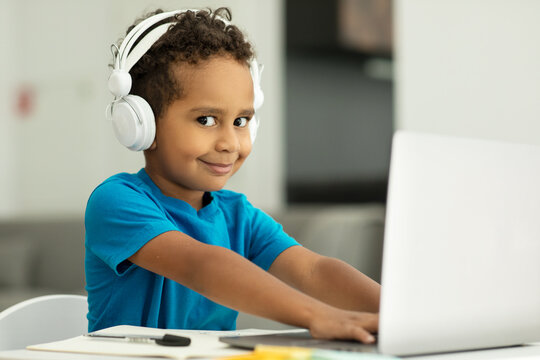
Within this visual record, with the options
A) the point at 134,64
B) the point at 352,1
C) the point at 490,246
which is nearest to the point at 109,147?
the point at 352,1

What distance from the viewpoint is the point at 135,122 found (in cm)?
101

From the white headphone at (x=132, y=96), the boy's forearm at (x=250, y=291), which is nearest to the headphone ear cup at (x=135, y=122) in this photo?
the white headphone at (x=132, y=96)

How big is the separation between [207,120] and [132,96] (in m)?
0.12

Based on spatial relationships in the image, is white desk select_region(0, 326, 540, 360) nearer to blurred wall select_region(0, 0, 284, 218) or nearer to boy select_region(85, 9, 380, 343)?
boy select_region(85, 9, 380, 343)

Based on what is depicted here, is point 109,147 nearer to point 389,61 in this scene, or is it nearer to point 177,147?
point 389,61

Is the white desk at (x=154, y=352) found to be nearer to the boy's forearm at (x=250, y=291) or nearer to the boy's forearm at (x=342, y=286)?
the boy's forearm at (x=250, y=291)

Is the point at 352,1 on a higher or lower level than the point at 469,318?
higher

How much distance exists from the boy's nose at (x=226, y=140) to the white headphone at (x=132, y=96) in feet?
0.33

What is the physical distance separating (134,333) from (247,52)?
1.58ft

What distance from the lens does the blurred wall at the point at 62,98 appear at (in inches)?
193

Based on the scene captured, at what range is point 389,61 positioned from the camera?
495 cm

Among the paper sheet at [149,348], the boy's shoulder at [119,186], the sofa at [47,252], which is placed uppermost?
the boy's shoulder at [119,186]

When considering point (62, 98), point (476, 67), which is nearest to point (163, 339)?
point (476, 67)

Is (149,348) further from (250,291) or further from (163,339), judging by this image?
(250,291)
